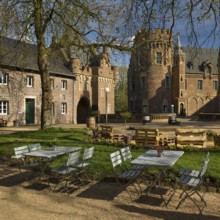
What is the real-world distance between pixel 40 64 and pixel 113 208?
41.0ft

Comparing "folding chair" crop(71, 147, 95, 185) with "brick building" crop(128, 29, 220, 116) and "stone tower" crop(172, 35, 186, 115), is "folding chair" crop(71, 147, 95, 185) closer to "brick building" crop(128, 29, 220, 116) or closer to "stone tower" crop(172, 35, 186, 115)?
"brick building" crop(128, 29, 220, 116)

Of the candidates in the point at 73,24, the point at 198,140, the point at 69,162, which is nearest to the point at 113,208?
the point at 69,162

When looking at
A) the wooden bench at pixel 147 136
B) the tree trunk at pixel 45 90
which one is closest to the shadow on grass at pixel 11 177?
the wooden bench at pixel 147 136

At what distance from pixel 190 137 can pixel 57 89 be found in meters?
24.1

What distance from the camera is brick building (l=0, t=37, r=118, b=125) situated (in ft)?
96.8

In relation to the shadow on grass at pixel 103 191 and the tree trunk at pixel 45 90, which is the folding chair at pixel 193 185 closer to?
the shadow on grass at pixel 103 191

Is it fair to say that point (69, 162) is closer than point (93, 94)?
Yes

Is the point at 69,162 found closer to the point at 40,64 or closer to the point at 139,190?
the point at 139,190

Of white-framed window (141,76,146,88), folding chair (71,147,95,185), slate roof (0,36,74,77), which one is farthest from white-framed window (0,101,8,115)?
white-framed window (141,76,146,88)

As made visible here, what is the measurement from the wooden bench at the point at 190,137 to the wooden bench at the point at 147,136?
0.89 meters

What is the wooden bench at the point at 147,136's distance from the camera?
13.9 m

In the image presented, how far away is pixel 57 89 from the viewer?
117 feet

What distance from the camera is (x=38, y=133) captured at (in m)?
16.9

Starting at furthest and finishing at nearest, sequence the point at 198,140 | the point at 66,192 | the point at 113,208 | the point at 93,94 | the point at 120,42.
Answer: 1. the point at 93,94
2. the point at 120,42
3. the point at 198,140
4. the point at 66,192
5. the point at 113,208
